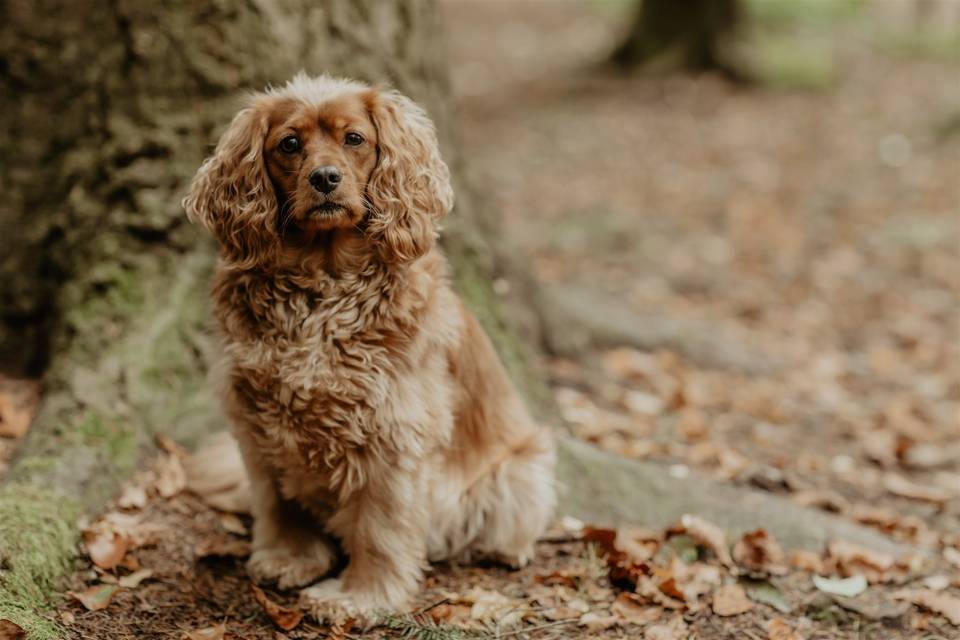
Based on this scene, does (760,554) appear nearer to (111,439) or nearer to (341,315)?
(341,315)

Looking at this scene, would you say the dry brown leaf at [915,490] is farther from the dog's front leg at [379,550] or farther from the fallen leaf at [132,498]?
the fallen leaf at [132,498]

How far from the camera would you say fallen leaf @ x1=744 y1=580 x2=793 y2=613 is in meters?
3.82

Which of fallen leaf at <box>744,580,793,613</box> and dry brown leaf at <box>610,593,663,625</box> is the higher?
dry brown leaf at <box>610,593,663,625</box>

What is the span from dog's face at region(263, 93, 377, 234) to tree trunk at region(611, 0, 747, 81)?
1047cm

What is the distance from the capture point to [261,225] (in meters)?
3.53

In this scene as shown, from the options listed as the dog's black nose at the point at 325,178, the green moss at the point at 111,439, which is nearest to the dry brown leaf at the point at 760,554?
the dog's black nose at the point at 325,178

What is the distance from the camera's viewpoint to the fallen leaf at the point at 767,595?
12.5 feet

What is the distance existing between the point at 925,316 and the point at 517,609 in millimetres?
5273

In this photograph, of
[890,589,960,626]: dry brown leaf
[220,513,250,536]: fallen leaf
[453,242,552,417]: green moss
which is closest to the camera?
[890,589,960,626]: dry brown leaf

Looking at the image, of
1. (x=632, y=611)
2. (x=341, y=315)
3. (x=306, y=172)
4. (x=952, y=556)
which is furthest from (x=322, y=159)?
(x=952, y=556)

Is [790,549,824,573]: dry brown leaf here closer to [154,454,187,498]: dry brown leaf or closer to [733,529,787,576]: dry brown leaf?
[733,529,787,576]: dry brown leaf

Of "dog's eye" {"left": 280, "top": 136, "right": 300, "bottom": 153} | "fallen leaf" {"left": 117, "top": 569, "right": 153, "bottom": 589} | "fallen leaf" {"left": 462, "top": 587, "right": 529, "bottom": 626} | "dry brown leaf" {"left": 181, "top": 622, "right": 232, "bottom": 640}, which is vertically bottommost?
→ "fallen leaf" {"left": 462, "top": 587, "right": 529, "bottom": 626}

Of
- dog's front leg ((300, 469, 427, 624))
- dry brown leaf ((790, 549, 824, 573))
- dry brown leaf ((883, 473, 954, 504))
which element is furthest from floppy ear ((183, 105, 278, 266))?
dry brown leaf ((883, 473, 954, 504))

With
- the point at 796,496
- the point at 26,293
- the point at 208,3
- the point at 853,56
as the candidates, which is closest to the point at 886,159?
the point at 853,56
